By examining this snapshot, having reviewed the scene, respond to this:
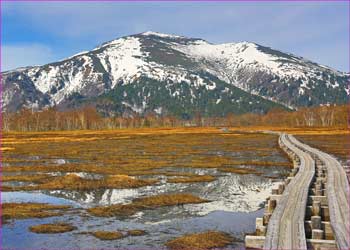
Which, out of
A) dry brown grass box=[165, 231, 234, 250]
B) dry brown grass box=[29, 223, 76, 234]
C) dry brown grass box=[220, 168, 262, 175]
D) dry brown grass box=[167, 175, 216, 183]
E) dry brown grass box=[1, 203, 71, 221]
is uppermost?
dry brown grass box=[220, 168, 262, 175]

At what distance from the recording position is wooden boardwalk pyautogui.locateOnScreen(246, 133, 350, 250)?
16503mm

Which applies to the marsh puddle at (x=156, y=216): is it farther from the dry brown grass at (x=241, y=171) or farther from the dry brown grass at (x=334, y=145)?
the dry brown grass at (x=334, y=145)

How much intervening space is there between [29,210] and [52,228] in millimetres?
5551

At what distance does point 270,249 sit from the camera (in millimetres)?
15203

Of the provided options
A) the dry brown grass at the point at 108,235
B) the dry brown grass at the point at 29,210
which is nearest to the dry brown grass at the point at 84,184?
the dry brown grass at the point at 29,210

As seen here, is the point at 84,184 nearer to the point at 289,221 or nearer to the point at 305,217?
the point at 305,217

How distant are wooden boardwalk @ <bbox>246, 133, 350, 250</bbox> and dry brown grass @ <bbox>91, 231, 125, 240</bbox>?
6844mm

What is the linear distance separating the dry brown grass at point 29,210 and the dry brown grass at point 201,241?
9.58 metres

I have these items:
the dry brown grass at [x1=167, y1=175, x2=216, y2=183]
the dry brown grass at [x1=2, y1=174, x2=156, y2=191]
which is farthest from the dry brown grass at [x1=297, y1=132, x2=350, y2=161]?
the dry brown grass at [x1=2, y1=174, x2=156, y2=191]

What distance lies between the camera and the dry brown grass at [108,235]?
2150 cm

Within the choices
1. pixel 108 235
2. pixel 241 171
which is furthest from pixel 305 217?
pixel 241 171

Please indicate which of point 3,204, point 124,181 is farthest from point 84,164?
point 3,204

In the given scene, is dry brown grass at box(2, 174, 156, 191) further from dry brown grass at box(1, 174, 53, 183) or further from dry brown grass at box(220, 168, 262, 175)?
dry brown grass at box(220, 168, 262, 175)

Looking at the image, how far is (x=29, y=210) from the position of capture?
2802cm
